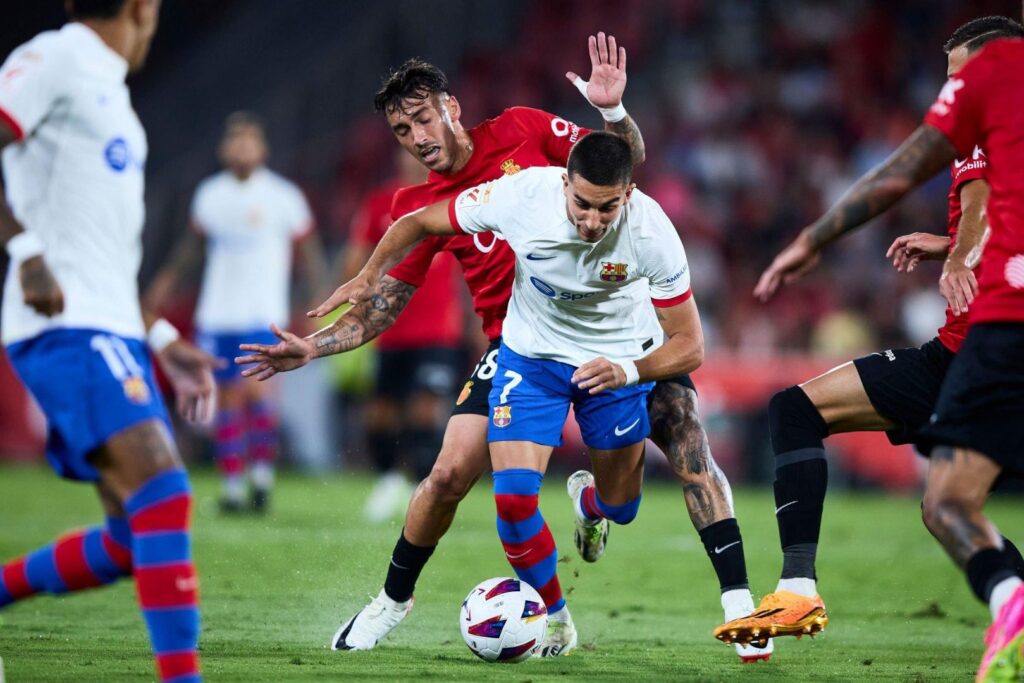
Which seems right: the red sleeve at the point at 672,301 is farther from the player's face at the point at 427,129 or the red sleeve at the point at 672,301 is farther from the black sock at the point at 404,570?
the black sock at the point at 404,570

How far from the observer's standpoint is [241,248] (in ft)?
37.2

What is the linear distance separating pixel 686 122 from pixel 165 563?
15.2 meters

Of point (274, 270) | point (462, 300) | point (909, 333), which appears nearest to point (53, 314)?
point (274, 270)

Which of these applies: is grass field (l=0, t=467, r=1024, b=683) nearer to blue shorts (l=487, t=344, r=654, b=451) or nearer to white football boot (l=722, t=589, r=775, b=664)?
white football boot (l=722, t=589, r=775, b=664)

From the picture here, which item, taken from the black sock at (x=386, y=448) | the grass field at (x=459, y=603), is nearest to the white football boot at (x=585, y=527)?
the grass field at (x=459, y=603)

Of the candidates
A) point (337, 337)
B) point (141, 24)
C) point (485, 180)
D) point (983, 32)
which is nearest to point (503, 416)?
point (337, 337)

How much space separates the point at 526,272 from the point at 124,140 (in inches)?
79.8

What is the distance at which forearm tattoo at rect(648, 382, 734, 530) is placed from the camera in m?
5.71

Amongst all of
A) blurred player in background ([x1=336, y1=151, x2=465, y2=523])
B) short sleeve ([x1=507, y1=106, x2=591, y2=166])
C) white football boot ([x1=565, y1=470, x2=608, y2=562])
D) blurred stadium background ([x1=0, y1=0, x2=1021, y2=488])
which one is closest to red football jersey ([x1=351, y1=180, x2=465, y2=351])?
blurred player in background ([x1=336, y1=151, x2=465, y2=523])

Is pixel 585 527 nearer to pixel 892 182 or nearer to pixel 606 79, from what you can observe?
pixel 606 79

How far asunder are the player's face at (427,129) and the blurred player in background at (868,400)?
1.90 metres

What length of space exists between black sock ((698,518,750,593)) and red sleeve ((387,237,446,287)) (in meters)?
1.77

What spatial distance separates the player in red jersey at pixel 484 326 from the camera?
566 centimetres

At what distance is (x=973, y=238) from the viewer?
17.0 ft
